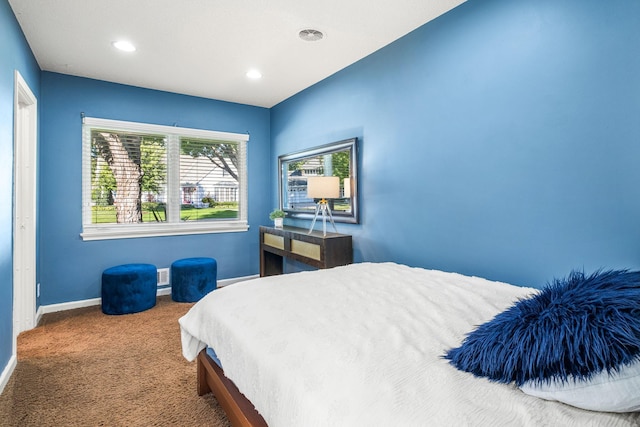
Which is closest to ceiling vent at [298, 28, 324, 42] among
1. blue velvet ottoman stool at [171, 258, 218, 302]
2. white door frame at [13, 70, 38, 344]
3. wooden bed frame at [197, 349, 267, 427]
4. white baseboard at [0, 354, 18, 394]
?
white door frame at [13, 70, 38, 344]

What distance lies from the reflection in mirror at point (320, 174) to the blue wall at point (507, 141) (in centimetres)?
15

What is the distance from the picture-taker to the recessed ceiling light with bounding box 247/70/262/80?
3.63 meters

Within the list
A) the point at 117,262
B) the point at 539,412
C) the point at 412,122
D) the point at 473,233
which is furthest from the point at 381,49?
the point at 117,262

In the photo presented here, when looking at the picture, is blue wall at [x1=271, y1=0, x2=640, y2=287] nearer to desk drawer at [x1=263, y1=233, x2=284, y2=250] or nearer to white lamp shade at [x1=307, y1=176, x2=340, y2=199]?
white lamp shade at [x1=307, y1=176, x2=340, y2=199]

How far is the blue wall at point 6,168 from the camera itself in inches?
85.4

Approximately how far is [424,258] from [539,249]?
0.86 m

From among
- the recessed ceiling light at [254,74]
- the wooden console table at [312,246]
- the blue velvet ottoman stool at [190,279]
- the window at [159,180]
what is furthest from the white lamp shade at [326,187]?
the window at [159,180]

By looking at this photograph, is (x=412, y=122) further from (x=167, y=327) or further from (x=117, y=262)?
(x=117, y=262)

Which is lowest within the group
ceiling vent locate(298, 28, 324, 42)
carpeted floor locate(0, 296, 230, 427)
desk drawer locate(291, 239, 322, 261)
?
carpeted floor locate(0, 296, 230, 427)

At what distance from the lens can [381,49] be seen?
309 centimetres

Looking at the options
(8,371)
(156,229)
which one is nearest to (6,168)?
(8,371)

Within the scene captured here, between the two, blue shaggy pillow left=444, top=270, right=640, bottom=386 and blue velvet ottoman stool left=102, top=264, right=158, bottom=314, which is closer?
blue shaggy pillow left=444, top=270, right=640, bottom=386

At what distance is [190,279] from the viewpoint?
3.87m

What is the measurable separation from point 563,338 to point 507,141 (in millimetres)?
1602
